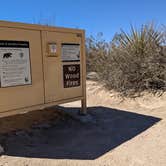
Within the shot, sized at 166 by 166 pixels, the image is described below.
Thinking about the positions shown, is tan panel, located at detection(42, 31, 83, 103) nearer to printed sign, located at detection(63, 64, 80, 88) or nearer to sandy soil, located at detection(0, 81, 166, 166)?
printed sign, located at detection(63, 64, 80, 88)

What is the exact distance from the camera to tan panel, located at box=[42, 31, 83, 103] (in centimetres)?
589

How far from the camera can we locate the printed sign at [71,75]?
6.44 metres

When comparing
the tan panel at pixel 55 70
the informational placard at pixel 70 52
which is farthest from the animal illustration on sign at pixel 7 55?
the informational placard at pixel 70 52

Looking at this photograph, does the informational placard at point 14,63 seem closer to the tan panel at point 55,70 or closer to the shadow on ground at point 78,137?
the tan panel at point 55,70

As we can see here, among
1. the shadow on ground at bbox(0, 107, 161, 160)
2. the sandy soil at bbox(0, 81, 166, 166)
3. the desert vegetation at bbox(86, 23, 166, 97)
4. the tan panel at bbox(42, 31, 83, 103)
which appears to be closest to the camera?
the sandy soil at bbox(0, 81, 166, 166)

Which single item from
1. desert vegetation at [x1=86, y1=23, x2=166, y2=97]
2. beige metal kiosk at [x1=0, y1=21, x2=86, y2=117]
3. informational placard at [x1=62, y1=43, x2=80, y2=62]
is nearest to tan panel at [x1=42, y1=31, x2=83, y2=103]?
beige metal kiosk at [x1=0, y1=21, x2=86, y2=117]

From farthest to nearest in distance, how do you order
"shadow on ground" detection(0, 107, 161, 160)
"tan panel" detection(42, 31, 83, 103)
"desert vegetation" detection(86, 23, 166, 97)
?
"desert vegetation" detection(86, 23, 166, 97), "tan panel" detection(42, 31, 83, 103), "shadow on ground" detection(0, 107, 161, 160)

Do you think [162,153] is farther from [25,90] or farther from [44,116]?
[44,116]

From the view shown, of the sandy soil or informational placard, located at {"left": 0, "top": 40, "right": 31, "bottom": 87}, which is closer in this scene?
the sandy soil

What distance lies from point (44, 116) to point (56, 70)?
136cm

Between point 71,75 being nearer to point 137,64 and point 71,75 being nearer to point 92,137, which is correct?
point 92,137

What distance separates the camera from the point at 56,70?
617cm

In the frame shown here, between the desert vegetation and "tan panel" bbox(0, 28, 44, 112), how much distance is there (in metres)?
3.94

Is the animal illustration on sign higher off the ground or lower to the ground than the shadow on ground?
higher
